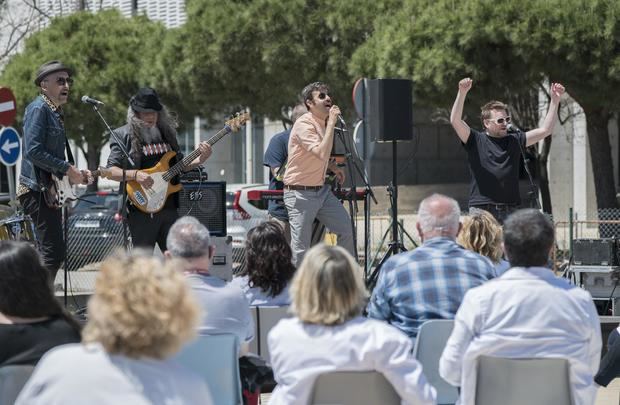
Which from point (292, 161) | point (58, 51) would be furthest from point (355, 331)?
point (58, 51)

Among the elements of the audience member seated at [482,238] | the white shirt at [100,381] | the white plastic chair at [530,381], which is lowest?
the white plastic chair at [530,381]

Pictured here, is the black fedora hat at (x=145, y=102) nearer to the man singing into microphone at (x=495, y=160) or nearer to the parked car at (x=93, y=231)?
the man singing into microphone at (x=495, y=160)

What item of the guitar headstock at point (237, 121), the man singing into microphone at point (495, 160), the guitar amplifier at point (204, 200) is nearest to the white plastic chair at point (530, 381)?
the man singing into microphone at point (495, 160)

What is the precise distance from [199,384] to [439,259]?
2.08m

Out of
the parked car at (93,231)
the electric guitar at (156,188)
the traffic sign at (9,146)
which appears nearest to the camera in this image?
the electric guitar at (156,188)

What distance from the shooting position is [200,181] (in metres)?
9.59

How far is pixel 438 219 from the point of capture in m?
5.25

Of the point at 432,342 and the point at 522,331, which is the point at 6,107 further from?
the point at 522,331

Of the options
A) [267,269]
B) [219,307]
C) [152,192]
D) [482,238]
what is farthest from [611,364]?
[152,192]

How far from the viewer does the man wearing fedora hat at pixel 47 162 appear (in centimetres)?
791

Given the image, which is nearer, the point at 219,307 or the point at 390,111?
the point at 219,307

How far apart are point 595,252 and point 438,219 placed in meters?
5.63

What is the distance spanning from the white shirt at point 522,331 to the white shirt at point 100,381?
153 centimetres

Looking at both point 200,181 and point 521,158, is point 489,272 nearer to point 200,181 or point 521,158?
point 521,158
